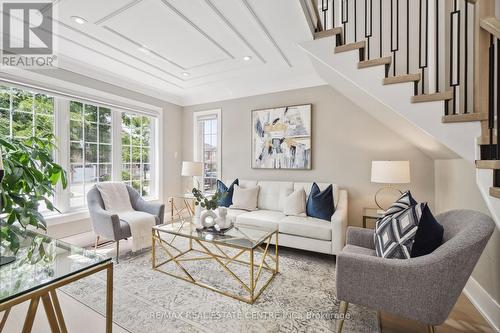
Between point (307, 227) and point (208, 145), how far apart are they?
2779mm

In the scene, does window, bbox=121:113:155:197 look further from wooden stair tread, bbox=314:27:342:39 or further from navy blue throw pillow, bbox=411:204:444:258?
navy blue throw pillow, bbox=411:204:444:258

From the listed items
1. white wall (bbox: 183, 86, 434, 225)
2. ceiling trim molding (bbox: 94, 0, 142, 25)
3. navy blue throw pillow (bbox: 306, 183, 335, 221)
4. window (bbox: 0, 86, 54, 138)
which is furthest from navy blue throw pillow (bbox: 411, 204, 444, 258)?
window (bbox: 0, 86, 54, 138)

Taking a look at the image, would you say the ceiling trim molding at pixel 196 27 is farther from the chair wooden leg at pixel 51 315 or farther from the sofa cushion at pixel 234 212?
the chair wooden leg at pixel 51 315

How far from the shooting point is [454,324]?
1.67m

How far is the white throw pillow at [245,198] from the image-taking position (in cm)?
354

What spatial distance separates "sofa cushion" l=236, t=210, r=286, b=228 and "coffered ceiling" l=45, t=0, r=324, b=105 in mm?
2098

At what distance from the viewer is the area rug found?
164 centimetres

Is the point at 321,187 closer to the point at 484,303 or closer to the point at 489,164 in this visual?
the point at 484,303

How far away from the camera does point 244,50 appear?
9.37ft

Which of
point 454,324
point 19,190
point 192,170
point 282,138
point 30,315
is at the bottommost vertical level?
point 454,324

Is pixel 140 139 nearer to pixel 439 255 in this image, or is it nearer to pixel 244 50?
pixel 244 50

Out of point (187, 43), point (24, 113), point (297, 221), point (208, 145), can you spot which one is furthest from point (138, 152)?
point (297, 221)

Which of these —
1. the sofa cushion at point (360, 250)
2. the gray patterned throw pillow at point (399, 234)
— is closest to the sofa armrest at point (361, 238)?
the sofa cushion at point (360, 250)

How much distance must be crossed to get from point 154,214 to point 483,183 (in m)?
3.36
